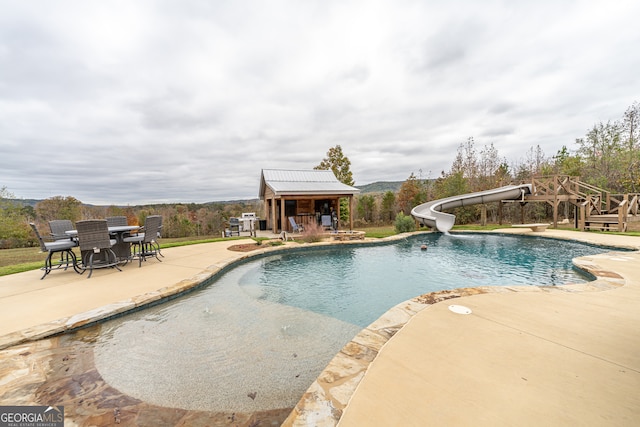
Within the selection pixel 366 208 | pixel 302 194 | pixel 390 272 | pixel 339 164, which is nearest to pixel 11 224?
pixel 302 194

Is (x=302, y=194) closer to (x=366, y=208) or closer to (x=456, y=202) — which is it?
(x=456, y=202)

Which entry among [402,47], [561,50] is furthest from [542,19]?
[402,47]

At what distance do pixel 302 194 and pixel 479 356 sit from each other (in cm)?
1053

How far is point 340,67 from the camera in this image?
10.1 metres

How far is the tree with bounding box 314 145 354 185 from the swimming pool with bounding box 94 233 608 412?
14090mm

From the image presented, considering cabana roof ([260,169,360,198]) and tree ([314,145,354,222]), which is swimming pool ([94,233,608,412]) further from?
tree ([314,145,354,222])

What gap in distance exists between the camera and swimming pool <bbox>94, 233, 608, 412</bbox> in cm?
218

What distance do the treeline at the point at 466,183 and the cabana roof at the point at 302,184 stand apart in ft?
19.1

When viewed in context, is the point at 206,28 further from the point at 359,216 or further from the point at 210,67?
the point at 359,216

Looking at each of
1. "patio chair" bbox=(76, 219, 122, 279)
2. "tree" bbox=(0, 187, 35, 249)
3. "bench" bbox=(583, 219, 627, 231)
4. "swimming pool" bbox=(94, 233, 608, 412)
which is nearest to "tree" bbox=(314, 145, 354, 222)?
"swimming pool" bbox=(94, 233, 608, 412)

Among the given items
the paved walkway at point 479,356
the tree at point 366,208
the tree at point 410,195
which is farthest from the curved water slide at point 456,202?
the paved walkway at point 479,356

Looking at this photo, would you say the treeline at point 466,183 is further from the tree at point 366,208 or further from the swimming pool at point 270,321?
the swimming pool at point 270,321

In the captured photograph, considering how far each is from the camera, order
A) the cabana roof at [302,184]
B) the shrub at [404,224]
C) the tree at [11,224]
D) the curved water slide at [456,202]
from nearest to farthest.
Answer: the cabana roof at [302,184]
the curved water slide at [456,202]
the shrub at [404,224]
the tree at [11,224]

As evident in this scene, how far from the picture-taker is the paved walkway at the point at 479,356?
1.47m
